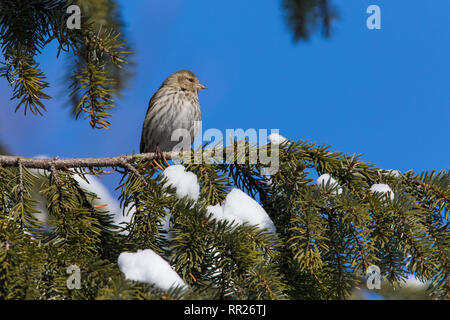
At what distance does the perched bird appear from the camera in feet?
13.7

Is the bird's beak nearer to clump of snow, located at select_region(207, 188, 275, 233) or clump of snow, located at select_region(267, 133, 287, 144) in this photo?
clump of snow, located at select_region(267, 133, 287, 144)

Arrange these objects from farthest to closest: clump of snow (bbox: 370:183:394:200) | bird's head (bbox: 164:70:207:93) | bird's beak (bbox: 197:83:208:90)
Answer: bird's beak (bbox: 197:83:208:90) < bird's head (bbox: 164:70:207:93) < clump of snow (bbox: 370:183:394:200)

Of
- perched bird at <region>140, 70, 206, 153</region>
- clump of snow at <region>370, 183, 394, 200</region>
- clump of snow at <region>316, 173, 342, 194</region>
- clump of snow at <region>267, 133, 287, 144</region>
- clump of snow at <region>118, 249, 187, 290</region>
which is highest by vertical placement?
perched bird at <region>140, 70, 206, 153</region>

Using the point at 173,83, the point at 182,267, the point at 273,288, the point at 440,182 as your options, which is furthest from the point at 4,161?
the point at 173,83

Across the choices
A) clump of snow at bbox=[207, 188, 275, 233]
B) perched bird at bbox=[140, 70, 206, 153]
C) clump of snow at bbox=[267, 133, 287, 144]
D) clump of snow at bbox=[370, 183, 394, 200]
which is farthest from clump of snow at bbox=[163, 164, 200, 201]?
perched bird at bbox=[140, 70, 206, 153]

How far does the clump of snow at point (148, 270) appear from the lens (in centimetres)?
135

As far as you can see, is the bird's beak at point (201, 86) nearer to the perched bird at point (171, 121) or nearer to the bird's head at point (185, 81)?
the bird's head at point (185, 81)

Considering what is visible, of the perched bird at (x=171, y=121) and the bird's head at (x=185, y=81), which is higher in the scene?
the bird's head at (x=185, y=81)

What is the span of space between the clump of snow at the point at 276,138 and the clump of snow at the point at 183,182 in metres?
0.40

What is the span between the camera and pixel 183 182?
1.82 m

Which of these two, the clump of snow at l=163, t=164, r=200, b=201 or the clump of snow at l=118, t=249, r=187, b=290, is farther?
the clump of snow at l=163, t=164, r=200, b=201

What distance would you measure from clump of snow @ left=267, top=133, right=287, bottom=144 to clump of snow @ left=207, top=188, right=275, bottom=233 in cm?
36

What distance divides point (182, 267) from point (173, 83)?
10.5 feet

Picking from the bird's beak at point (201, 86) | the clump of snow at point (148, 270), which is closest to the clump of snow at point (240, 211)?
the clump of snow at point (148, 270)
